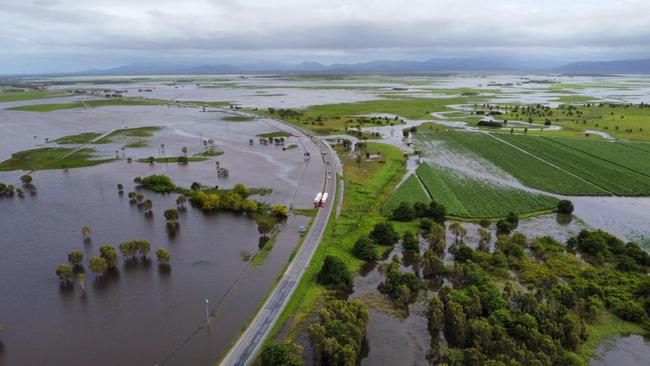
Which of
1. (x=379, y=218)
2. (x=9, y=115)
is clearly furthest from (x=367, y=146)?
(x=9, y=115)

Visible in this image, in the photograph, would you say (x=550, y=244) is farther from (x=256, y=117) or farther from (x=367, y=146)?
(x=256, y=117)

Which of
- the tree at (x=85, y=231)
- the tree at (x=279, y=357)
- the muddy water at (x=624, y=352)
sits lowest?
the muddy water at (x=624, y=352)

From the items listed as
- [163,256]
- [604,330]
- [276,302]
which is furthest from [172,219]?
[604,330]

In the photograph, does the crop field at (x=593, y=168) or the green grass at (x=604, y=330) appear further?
the crop field at (x=593, y=168)

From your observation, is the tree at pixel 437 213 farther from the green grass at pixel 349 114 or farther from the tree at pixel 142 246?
the green grass at pixel 349 114

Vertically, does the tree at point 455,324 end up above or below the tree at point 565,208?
below

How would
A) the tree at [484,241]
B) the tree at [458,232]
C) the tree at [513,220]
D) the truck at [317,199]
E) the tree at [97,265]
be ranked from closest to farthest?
the tree at [97,265], the tree at [484,241], the tree at [458,232], the tree at [513,220], the truck at [317,199]

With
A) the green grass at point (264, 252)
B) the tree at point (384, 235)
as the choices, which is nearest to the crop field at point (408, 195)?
the tree at point (384, 235)

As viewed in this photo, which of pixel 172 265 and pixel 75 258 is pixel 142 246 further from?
pixel 75 258
